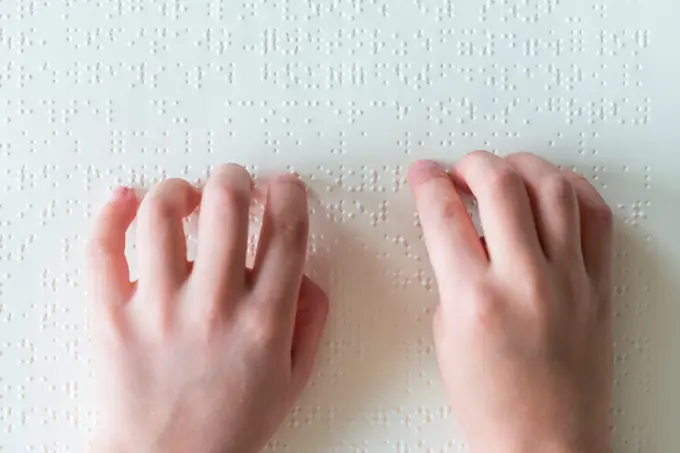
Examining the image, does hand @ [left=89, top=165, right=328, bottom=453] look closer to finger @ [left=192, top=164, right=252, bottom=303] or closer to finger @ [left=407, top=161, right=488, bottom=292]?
finger @ [left=192, top=164, right=252, bottom=303]

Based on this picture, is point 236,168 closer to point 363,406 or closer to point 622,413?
point 363,406

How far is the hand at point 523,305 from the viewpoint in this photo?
0.64m

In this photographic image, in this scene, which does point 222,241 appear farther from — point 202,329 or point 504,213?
point 504,213

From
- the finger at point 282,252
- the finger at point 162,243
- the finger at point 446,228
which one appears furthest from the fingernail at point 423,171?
the finger at point 162,243

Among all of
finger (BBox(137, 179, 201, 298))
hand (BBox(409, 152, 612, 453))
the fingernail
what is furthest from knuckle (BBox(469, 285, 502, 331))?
finger (BBox(137, 179, 201, 298))

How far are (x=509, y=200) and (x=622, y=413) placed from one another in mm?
236

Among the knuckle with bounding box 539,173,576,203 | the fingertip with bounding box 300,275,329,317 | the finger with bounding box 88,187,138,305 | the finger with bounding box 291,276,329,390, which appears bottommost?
→ the finger with bounding box 291,276,329,390

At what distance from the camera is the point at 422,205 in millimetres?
682

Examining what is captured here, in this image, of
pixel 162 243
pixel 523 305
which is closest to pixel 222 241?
pixel 162 243

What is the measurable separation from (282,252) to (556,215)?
239mm

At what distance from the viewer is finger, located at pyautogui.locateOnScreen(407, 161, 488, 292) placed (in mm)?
654

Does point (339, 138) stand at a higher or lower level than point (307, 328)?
higher

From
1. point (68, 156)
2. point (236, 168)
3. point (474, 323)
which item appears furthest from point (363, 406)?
point (68, 156)

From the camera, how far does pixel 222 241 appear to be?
2.12ft
